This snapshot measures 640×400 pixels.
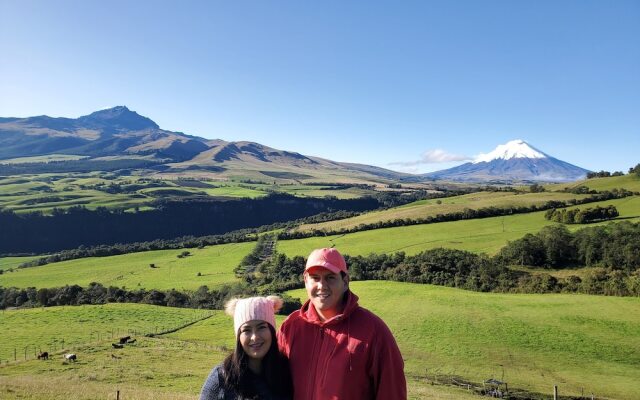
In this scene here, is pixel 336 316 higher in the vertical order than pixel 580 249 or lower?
higher

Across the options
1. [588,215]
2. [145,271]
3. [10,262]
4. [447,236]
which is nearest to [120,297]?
[145,271]

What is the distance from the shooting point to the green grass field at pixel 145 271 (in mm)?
80250

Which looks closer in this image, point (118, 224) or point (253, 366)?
point (253, 366)

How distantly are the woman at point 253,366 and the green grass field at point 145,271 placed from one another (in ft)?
240

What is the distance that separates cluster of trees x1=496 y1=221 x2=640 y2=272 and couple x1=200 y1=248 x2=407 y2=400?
223ft

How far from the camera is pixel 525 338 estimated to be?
43.7m

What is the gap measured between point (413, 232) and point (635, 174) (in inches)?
2775

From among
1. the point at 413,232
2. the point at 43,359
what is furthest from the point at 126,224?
the point at 43,359

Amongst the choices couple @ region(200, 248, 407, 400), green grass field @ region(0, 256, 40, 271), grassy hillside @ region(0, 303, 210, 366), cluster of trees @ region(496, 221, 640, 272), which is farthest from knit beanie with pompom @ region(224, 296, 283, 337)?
green grass field @ region(0, 256, 40, 271)

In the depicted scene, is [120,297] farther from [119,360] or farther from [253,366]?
[253,366]

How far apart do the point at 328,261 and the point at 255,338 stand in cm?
150

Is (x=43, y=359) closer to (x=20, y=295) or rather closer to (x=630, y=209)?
(x=20, y=295)

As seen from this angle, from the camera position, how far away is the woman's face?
19.4ft

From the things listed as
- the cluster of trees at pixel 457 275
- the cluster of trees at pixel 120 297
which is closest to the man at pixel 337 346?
the cluster of trees at pixel 457 275
